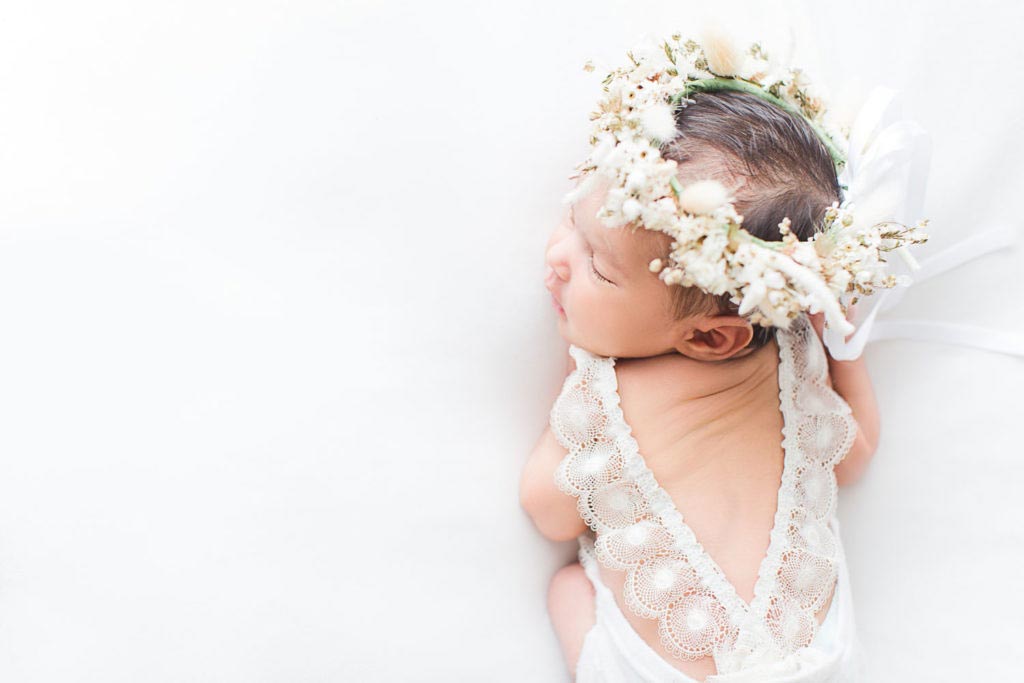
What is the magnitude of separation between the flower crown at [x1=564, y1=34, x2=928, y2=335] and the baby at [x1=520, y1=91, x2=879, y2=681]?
4 centimetres

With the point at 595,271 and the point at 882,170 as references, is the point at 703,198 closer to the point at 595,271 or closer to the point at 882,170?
the point at 595,271

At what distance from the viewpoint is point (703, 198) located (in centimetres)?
110

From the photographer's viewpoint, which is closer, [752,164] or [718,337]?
[752,164]

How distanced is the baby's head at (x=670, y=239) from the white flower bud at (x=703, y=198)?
6cm

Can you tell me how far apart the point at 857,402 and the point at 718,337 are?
423 mm

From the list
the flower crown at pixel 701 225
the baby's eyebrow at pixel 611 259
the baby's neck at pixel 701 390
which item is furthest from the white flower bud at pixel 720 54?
the baby's neck at pixel 701 390

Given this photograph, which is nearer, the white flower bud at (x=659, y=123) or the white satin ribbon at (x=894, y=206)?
the white flower bud at (x=659, y=123)

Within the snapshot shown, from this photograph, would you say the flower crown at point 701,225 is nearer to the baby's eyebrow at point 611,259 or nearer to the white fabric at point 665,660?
the baby's eyebrow at point 611,259

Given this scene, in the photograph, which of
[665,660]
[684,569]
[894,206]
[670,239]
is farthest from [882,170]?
[665,660]

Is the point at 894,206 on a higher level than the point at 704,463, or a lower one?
higher

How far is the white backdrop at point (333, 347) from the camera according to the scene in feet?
3.86

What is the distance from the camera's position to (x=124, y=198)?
4.06ft

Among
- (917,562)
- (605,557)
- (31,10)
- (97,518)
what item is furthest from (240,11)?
(917,562)

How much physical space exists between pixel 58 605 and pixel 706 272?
868 millimetres
